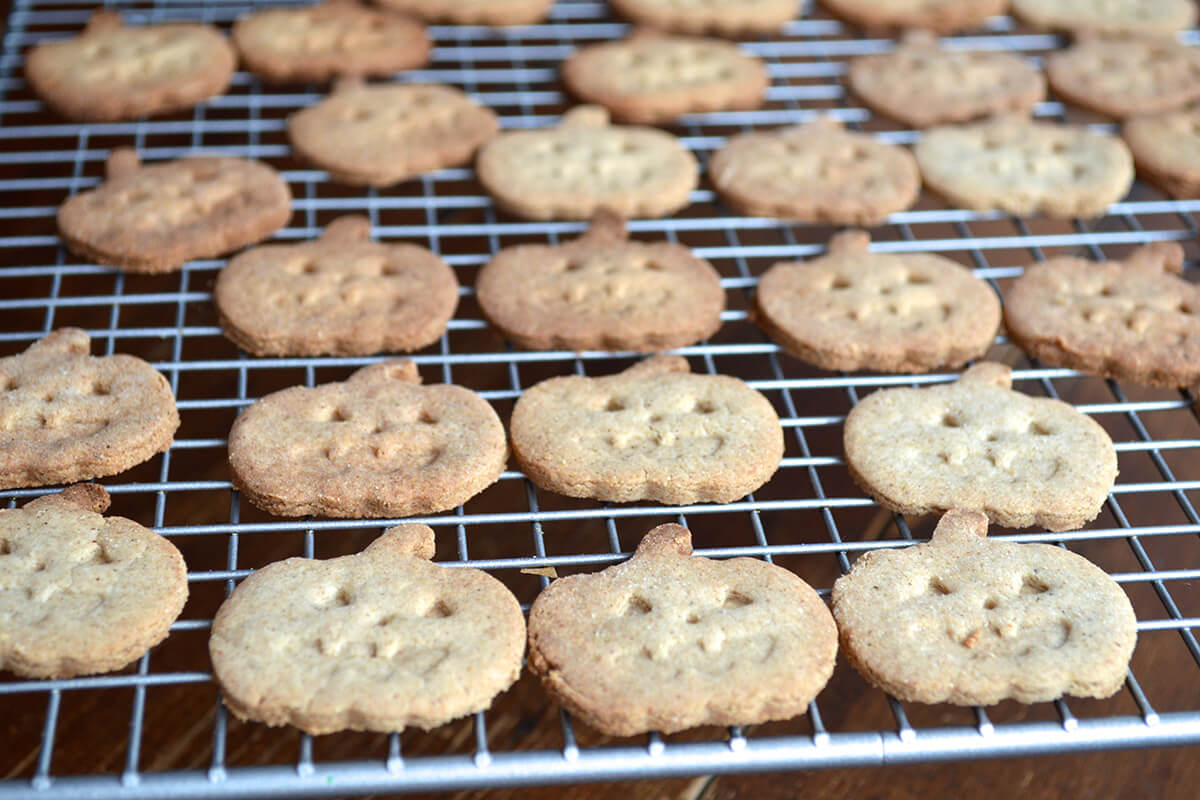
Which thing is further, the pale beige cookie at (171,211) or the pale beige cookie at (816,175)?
the pale beige cookie at (816,175)

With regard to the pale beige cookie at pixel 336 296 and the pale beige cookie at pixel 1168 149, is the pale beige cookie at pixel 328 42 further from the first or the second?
the pale beige cookie at pixel 1168 149

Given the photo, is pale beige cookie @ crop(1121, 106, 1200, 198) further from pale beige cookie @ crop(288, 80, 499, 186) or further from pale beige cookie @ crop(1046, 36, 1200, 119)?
pale beige cookie @ crop(288, 80, 499, 186)

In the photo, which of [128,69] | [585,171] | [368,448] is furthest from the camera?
[128,69]

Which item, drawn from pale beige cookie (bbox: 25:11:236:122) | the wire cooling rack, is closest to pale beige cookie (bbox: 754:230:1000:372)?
the wire cooling rack

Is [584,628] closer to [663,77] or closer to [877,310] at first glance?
[877,310]

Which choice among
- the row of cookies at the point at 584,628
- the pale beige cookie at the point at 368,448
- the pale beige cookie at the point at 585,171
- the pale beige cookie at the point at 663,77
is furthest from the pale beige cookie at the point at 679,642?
the pale beige cookie at the point at 663,77

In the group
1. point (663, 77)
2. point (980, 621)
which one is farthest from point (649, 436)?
point (663, 77)

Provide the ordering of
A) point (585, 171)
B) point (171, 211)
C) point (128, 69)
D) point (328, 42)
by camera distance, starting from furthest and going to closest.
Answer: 1. point (328, 42)
2. point (128, 69)
3. point (585, 171)
4. point (171, 211)

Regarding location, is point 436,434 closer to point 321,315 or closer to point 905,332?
point 321,315
